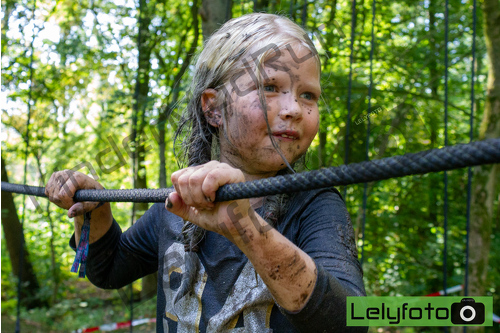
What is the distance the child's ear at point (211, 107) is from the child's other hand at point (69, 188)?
15.1 inches

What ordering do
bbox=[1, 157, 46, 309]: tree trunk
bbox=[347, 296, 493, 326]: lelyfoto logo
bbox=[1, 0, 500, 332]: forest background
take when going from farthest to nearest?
bbox=[1, 157, 46, 309]: tree trunk < bbox=[1, 0, 500, 332]: forest background < bbox=[347, 296, 493, 326]: lelyfoto logo

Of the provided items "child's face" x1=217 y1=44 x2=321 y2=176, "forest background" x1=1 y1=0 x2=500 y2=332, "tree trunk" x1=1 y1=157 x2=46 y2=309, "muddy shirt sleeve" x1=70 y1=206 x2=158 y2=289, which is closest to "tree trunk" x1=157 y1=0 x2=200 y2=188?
"forest background" x1=1 y1=0 x2=500 y2=332

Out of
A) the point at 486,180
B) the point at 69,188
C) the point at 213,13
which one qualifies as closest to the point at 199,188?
the point at 69,188

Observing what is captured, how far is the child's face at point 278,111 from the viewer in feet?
2.99

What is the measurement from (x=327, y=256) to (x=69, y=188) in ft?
2.40

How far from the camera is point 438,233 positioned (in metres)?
4.25

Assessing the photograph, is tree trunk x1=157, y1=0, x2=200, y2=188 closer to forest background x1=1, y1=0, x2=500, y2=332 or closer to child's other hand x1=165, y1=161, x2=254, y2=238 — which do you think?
forest background x1=1, y1=0, x2=500, y2=332

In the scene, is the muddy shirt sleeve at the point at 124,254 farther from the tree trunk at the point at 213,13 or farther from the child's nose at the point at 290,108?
the tree trunk at the point at 213,13

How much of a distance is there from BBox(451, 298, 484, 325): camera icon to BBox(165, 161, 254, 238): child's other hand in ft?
5.74

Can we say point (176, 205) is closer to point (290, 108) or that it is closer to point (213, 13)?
point (290, 108)

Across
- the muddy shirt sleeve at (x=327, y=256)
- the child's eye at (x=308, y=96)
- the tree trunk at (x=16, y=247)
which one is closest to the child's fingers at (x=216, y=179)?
the muddy shirt sleeve at (x=327, y=256)

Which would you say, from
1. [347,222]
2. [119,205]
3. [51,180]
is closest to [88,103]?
[119,205]

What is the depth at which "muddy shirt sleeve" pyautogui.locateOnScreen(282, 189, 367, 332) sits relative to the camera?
0.68m

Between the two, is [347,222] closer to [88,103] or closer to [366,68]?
[366,68]
